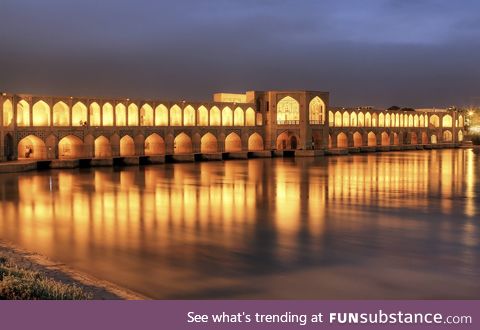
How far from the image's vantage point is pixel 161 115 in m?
31.6

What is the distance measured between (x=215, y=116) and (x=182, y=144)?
108 inches

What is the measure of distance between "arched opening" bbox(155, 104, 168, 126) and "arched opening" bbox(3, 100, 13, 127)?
8.70 meters

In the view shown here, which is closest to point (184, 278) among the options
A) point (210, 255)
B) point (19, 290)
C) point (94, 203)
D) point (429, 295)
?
point (210, 255)

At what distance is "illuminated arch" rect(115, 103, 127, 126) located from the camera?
29.1 metres

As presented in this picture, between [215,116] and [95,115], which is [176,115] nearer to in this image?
[215,116]

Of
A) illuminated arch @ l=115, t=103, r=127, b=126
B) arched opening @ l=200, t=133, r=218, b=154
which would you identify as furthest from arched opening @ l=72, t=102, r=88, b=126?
arched opening @ l=200, t=133, r=218, b=154

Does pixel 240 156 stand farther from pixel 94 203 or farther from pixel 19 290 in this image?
pixel 19 290

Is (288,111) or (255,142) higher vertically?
(288,111)

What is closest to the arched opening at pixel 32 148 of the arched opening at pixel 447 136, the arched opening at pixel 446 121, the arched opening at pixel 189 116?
the arched opening at pixel 189 116

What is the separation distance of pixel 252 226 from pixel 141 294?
4.41 m

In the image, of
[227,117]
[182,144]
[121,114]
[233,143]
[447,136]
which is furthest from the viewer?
[447,136]

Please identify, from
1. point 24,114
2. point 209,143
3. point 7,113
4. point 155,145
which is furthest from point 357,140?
point 7,113

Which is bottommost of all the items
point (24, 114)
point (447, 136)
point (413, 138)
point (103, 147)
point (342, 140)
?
point (103, 147)

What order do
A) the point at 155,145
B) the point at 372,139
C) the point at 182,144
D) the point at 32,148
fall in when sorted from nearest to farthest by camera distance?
the point at 32,148, the point at 155,145, the point at 182,144, the point at 372,139
